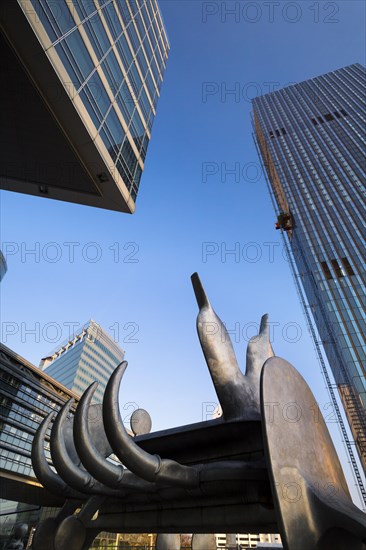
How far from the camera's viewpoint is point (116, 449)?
5.91 m

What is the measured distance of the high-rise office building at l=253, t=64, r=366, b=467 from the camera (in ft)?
133

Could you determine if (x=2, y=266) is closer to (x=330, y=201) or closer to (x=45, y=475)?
(x=45, y=475)

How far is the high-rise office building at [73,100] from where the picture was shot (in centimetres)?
1165

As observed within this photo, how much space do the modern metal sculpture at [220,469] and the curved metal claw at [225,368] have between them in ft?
0.08

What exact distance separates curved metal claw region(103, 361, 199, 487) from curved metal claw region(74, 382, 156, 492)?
24.8 inches

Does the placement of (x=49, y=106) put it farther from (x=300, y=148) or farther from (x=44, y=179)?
(x=300, y=148)

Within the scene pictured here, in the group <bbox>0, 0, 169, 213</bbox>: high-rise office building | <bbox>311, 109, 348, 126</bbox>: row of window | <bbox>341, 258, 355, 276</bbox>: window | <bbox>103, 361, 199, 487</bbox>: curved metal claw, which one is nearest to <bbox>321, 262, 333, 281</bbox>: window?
<bbox>341, 258, 355, 276</bbox>: window

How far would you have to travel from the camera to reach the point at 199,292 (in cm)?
935

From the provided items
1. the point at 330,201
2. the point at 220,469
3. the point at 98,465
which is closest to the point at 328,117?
the point at 330,201

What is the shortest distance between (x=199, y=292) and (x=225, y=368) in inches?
91.1

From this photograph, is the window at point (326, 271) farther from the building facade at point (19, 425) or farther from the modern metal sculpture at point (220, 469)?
the modern metal sculpture at point (220, 469)

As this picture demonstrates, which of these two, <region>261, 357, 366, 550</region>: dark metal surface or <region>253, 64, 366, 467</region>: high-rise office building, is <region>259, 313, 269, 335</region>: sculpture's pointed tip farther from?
<region>253, 64, 366, 467</region>: high-rise office building

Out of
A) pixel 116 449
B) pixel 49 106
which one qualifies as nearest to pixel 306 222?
pixel 49 106

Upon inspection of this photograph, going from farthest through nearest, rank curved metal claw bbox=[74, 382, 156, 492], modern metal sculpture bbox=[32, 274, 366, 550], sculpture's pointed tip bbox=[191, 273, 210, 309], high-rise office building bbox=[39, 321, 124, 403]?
high-rise office building bbox=[39, 321, 124, 403] < sculpture's pointed tip bbox=[191, 273, 210, 309] < curved metal claw bbox=[74, 382, 156, 492] < modern metal sculpture bbox=[32, 274, 366, 550]
